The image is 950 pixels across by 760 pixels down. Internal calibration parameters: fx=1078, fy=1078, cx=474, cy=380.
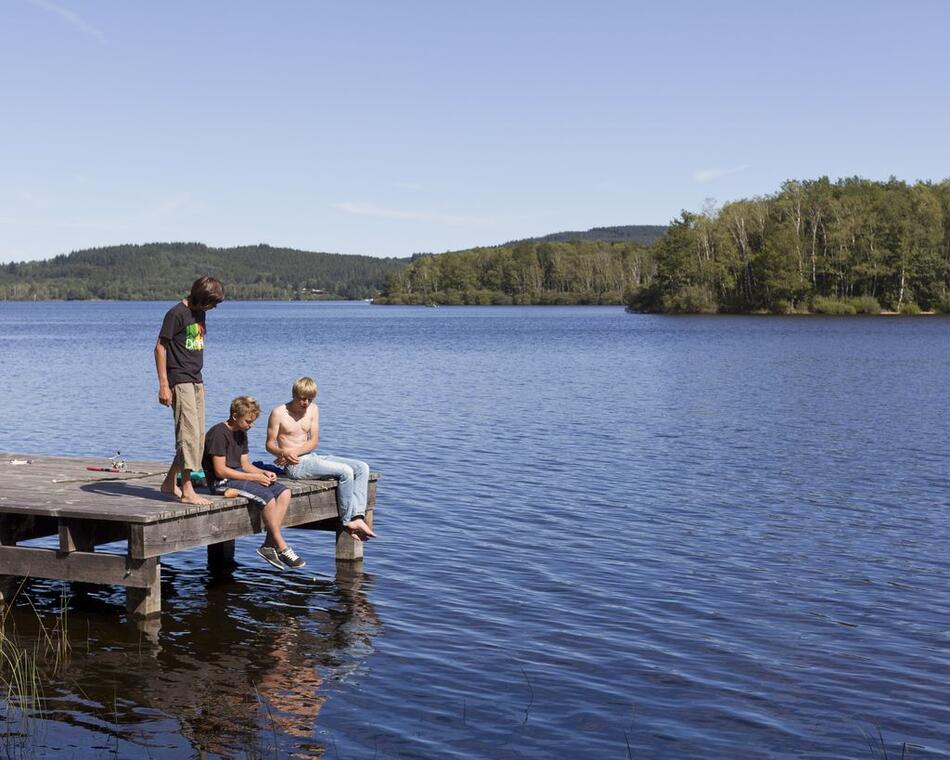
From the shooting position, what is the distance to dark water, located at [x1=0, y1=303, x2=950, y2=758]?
8078 millimetres

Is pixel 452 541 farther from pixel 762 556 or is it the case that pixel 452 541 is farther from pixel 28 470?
pixel 28 470

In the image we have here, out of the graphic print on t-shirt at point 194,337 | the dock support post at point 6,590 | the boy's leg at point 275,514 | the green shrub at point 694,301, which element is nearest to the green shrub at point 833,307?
the green shrub at point 694,301

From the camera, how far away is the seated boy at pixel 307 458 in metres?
12.2

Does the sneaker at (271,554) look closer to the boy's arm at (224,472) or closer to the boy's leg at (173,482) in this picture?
the boy's arm at (224,472)

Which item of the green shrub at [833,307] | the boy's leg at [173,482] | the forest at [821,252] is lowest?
the boy's leg at [173,482]

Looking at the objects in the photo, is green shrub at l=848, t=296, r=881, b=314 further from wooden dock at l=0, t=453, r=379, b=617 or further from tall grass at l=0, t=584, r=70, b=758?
tall grass at l=0, t=584, r=70, b=758

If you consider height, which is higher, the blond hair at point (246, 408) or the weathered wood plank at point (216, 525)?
the blond hair at point (246, 408)

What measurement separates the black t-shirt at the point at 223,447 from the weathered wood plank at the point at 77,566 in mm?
1353

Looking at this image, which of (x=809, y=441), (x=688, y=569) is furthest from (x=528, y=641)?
(x=809, y=441)

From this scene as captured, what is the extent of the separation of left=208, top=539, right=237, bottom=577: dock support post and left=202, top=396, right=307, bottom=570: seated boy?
1413 millimetres

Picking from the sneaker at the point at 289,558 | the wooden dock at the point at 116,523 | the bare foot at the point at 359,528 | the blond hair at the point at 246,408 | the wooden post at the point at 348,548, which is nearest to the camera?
the wooden dock at the point at 116,523

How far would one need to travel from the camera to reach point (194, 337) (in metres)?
10.8

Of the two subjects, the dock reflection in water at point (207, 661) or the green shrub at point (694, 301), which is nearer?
the dock reflection in water at point (207, 661)

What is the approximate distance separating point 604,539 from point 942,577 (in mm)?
4235
